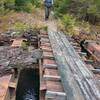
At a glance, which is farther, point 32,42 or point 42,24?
point 42,24

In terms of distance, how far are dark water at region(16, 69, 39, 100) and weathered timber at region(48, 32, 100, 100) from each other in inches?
55.6

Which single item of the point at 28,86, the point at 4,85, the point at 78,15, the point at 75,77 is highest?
the point at 75,77

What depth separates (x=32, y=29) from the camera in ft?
39.6

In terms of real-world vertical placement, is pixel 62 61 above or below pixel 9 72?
above

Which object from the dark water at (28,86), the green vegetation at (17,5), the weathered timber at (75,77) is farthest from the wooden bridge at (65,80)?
the green vegetation at (17,5)

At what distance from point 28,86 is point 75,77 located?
354cm

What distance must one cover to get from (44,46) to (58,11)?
24.3 ft

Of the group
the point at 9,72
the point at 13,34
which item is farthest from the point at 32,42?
the point at 9,72

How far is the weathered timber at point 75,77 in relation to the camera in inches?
172

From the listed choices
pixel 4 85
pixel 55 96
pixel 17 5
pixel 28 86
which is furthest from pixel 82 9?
pixel 55 96

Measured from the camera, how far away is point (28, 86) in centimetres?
853

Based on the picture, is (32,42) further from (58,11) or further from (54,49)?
(58,11)

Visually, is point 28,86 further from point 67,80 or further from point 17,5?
point 17,5

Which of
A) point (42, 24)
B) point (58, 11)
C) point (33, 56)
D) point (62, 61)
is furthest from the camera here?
point (58, 11)
